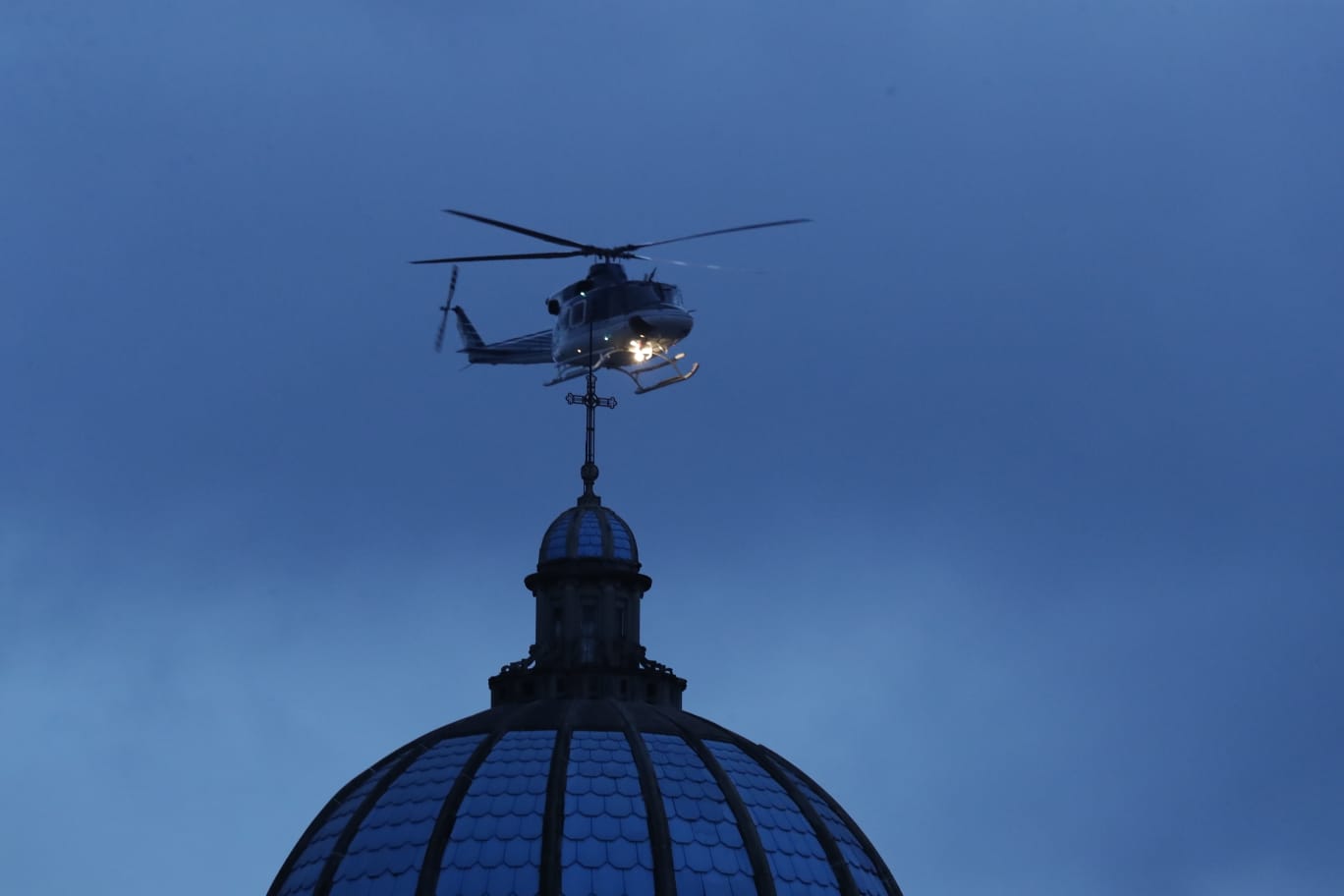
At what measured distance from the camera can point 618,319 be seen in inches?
4970

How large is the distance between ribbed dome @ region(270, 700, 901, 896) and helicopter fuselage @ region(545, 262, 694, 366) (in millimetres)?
19399

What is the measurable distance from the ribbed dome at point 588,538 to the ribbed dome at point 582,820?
749 centimetres

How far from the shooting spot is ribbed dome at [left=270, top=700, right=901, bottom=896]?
103812 mm

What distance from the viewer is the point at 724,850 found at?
10506cm

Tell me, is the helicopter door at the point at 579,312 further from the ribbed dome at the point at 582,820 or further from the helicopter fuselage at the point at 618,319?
the ribbed dome at the point at 582,820

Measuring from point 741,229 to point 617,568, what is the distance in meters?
13.4

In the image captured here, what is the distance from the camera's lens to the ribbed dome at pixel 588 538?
117 metres

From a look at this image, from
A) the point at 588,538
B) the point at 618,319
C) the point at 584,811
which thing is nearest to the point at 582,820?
the point at 584,811

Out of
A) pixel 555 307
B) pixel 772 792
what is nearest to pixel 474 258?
pixel 555 307

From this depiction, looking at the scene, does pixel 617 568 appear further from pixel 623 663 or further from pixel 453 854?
pixel 453 854

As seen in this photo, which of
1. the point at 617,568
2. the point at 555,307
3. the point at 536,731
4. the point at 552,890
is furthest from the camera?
the point at 555,307

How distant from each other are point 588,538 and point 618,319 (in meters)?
11.7

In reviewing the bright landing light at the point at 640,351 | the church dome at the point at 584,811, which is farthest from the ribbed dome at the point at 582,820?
the bright landing light at the point at 640,351

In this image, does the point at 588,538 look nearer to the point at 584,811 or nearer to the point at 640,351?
the point at 640,351
